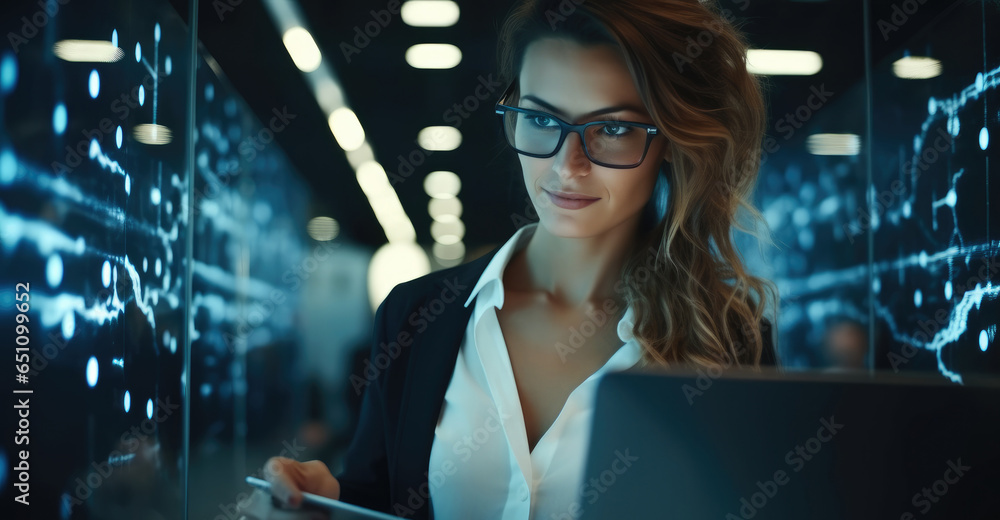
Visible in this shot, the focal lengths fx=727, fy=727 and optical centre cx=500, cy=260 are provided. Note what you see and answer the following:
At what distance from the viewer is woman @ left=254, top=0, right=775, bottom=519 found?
4.67 feet

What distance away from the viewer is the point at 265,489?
0.97 metres

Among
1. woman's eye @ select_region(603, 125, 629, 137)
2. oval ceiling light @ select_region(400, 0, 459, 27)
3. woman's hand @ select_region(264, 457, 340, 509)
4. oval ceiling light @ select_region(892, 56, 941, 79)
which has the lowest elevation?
woman's hand @ select_region(264, 457, 340, 509)

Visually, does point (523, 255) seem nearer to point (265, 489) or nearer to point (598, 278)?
point (598, 278)

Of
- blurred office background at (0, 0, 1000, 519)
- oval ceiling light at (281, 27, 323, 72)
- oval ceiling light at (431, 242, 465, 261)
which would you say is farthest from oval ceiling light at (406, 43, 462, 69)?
oval ceiling light at (431, 242, 465, 261)

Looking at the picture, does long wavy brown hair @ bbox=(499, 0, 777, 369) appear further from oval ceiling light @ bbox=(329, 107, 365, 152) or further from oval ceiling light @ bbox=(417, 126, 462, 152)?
oval ceiling light @ bbox=(329, 107, 365, 152)

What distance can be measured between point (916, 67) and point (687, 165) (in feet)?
4.64

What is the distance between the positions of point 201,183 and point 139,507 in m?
1.11

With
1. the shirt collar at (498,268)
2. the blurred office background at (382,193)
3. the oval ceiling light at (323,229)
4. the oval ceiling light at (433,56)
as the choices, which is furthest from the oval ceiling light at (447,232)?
the shirt collar at (498,268)

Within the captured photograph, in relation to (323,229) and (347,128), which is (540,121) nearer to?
(347,128)

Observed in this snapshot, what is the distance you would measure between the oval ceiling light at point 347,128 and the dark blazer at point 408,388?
1.09 m

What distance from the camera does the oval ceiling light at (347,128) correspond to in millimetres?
2568

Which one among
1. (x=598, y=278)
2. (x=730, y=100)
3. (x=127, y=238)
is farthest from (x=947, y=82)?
(x=127, y=238)

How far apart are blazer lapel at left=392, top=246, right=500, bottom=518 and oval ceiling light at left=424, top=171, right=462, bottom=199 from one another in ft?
3.27

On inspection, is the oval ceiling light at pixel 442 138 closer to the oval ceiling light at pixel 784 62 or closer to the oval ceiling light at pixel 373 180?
the oval ceiling light at pixel 373 180
